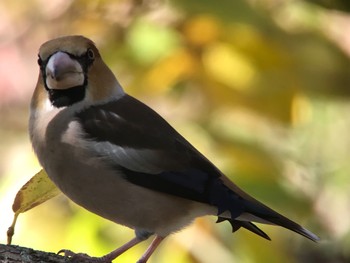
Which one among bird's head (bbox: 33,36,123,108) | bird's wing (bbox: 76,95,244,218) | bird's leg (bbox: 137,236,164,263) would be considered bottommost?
bird's leg (bbox: 137,236,164,263)

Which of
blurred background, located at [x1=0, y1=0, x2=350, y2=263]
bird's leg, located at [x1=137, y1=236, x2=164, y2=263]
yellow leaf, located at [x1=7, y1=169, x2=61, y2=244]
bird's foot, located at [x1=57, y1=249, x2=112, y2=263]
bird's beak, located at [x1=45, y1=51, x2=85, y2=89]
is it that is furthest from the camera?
blurred background, located at [x1=0, y1=0, x2=350, y2=263]

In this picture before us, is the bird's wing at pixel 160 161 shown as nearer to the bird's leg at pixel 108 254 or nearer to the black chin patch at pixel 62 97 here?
the black chin patch at pixel 62 97

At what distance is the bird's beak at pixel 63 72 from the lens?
299 centimetres

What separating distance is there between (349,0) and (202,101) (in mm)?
809

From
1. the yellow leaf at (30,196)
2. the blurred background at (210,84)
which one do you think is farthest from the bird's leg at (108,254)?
the yellow leaf at (30,196)

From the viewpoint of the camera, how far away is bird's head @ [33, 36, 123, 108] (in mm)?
3016

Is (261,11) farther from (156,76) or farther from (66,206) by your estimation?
(66,206)

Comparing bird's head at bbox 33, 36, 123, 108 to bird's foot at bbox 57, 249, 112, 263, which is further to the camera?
bird's head at bbox 33, 36, 123, 108

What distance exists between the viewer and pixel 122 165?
297cm

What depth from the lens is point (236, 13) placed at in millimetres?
3176

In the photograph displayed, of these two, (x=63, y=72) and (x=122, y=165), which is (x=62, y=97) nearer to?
(x=63, y=72)

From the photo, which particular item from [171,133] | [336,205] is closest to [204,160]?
[171,133]

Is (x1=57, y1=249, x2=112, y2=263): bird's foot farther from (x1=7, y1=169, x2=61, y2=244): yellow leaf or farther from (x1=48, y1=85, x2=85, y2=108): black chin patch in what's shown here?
(x1=48, y1=85, x2=85, y2=108): black chin patch

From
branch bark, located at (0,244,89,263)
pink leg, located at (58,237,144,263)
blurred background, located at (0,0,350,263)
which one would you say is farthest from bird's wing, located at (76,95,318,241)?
branch bark, located at (0,244,89,263)
